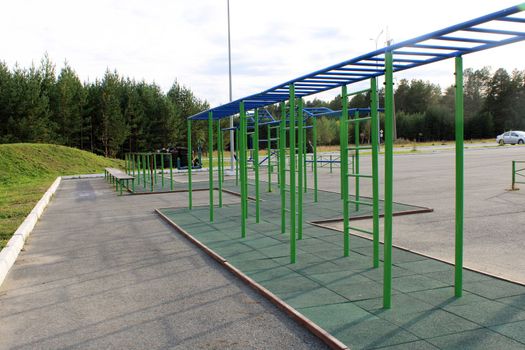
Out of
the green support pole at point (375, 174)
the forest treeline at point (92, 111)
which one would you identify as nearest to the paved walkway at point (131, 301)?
the green support pole at point (375, 174)

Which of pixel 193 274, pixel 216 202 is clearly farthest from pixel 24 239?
pixel 216 202

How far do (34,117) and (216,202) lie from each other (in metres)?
24.2

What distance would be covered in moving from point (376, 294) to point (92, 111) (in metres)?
35.6

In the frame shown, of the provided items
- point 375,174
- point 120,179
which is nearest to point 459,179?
point 375,174

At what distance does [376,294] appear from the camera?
4422mm

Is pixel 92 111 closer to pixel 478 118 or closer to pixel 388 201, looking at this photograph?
pixel 388 201

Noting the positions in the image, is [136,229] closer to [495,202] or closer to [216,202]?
[216,202]

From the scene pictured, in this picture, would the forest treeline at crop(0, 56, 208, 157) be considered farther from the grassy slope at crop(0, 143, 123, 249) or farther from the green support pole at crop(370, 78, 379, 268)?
the green support pole at crop(370, 78, 379, 268)

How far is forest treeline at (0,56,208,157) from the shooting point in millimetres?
31203

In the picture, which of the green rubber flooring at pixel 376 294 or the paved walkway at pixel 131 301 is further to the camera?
the paved walkway at pixel 131 301

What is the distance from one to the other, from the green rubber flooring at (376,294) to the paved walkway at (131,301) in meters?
0.35

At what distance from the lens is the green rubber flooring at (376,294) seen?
3430 mm

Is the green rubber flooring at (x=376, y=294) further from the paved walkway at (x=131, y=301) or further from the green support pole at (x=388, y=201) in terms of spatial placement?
the paved walkway at (x=131, y=301)

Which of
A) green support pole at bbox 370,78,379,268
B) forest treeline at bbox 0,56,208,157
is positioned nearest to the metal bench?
green support pole at bbox 370,78,379,268
